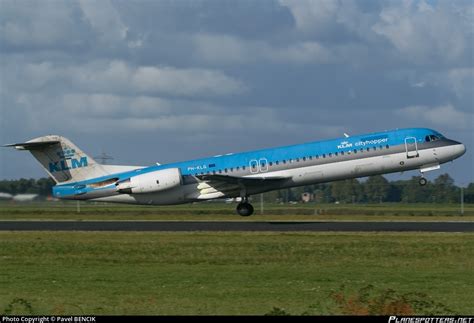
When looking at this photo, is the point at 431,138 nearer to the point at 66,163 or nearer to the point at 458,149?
the point at 458,149

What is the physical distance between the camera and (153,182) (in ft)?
155

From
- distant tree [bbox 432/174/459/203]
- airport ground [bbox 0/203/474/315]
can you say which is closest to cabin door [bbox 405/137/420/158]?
airport ground [bbox 0/203/474/315]

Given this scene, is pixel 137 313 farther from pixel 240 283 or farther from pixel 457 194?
pixel 457 194

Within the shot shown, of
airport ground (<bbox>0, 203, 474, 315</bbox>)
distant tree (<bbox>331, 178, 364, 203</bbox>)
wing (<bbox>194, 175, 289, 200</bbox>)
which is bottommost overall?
airport ground (<bbox>0, 203, 474, 315</bbox>)

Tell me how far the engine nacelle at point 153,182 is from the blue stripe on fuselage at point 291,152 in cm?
53

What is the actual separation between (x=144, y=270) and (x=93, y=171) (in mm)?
27019

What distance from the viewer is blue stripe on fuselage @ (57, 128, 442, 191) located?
1768 inches

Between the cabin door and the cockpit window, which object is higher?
the cockpit window

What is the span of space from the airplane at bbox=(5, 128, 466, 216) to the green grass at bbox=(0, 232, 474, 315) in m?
11.4

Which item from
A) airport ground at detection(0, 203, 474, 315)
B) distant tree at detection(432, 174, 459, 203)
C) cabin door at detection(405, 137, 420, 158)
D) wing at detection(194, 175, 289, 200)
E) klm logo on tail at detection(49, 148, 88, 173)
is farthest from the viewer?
distant tree at detection(432, 174, 459, 203)

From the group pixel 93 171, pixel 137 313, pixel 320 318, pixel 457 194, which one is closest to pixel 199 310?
pixel 137 313

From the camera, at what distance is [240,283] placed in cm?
1953

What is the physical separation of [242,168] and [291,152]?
2973 mm

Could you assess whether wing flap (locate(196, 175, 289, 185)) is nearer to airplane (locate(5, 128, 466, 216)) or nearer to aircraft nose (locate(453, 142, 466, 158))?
airplane (locate(5, 128, 466, 216))
